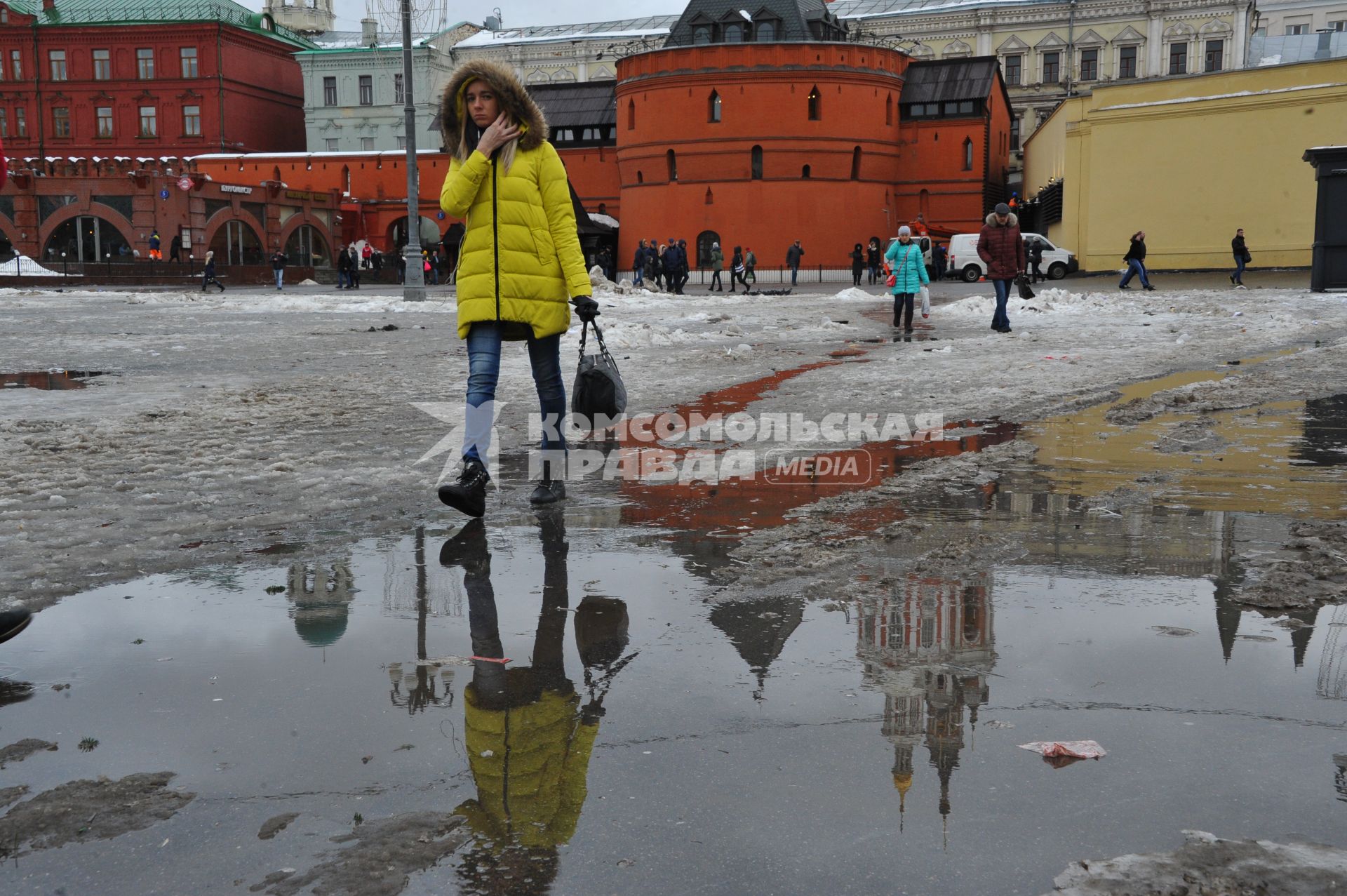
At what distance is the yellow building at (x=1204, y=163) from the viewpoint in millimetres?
35469

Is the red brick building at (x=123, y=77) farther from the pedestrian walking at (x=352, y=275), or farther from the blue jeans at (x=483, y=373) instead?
the blue jeans at (x=483, y=373)

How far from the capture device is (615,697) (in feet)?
10.9

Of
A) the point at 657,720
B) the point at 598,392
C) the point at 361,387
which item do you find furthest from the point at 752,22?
the point at 657,720

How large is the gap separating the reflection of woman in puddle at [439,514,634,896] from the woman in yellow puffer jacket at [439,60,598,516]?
1.41 m

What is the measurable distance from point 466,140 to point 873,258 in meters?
44.8

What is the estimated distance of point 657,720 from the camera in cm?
312

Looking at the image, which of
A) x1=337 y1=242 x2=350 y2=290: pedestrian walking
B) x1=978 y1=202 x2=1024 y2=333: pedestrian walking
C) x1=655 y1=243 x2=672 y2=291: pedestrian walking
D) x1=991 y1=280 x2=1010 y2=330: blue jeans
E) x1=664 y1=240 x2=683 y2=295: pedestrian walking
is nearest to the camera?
x1=978 y1=202 x2=1024 y2=333: pedestrian walking

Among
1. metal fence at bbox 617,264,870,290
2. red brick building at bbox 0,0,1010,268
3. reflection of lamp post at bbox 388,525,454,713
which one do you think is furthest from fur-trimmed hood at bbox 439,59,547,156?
red brick building at bbox 0,0,1010,268

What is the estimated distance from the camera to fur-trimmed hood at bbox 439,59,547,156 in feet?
18.1

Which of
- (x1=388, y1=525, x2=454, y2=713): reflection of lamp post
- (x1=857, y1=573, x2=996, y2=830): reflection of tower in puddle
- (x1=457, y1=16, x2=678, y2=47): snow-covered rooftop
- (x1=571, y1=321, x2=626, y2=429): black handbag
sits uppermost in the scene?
(x1=457, y1=16, x2=678, y2=47): snow-covered rooftop

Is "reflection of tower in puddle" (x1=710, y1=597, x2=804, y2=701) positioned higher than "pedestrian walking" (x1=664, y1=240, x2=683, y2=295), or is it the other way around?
"pedestrian walking" (x1=664, y1=240, x2=683, y2=295)

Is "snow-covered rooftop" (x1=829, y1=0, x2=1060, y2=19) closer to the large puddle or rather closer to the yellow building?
the yellow building

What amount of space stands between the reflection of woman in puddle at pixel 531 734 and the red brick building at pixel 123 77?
70.5 m

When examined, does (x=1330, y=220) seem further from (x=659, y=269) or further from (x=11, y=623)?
(x=659, y=269)
